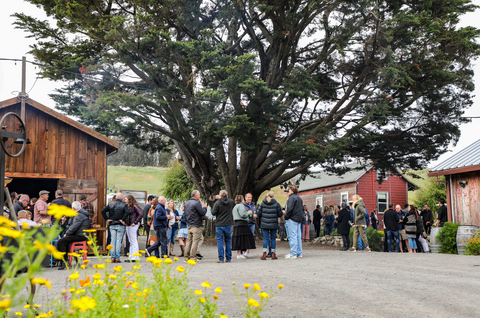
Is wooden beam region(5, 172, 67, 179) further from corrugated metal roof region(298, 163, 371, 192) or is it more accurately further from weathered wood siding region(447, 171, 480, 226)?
corrugated metal roof region(298, 163, 371, 192)

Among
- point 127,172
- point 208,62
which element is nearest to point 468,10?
point 208,62

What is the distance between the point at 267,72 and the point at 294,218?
380 inches

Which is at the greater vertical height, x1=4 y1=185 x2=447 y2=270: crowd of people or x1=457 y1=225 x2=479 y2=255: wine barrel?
x1=4 y1=185 x2=447 y2=270: crowd of people

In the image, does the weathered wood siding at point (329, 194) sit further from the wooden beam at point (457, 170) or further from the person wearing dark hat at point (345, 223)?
the person wearing dark hat at point (345, 223)

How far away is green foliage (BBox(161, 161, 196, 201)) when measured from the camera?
3356 centimetres

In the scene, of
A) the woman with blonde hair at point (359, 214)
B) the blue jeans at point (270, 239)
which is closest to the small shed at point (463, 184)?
the woman with blonde hair at point (359, 214)

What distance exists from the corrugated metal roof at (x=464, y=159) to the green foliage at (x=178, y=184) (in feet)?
65.7

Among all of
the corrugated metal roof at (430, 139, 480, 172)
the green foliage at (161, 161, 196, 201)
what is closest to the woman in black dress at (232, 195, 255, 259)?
the corrugated metal roof at (430, 139, 480, 172)

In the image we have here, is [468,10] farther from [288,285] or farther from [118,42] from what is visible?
[288,285]

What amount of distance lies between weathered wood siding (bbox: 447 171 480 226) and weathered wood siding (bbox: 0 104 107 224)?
1364 centimetres

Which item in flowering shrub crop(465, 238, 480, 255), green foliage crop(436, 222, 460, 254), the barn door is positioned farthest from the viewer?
green foliage crop(436, 222, 460, 254)

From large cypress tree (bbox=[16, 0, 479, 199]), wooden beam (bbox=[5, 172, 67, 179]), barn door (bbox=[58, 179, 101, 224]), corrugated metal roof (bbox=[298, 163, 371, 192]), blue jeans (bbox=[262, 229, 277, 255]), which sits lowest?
blue jeans (bbox=[262, 229, 277, 255])

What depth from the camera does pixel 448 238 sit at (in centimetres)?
1489

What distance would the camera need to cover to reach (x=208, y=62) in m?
14.8
